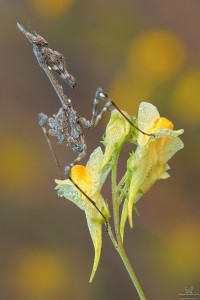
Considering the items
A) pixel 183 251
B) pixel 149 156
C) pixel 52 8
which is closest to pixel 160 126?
pixel 149 156

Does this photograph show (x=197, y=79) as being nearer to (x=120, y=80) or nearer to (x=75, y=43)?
(x=120, y=80)

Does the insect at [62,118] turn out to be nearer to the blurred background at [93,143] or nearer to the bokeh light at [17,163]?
the blurred background at [93,143]


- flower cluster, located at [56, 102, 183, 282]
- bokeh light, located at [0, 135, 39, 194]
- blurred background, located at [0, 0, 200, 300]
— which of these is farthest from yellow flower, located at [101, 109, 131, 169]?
bokeh light, located at [0, 135, 39, 194]

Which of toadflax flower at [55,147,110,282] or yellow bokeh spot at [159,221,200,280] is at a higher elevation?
toadflax flower at [55,147,110,282]

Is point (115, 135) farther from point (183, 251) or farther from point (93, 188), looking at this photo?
point (183, 251)

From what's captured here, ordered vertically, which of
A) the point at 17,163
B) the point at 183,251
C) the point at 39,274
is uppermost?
the point at 17,163

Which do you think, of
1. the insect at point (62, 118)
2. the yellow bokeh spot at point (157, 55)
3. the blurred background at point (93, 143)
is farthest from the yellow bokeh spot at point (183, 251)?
the insect at point (62, 118)

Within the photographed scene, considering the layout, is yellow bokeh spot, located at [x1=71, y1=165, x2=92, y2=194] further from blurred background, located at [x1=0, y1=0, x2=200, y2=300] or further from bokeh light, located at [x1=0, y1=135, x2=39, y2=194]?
bokeh light, located at [x1=0, y1=135, x2=39, y2=194]
